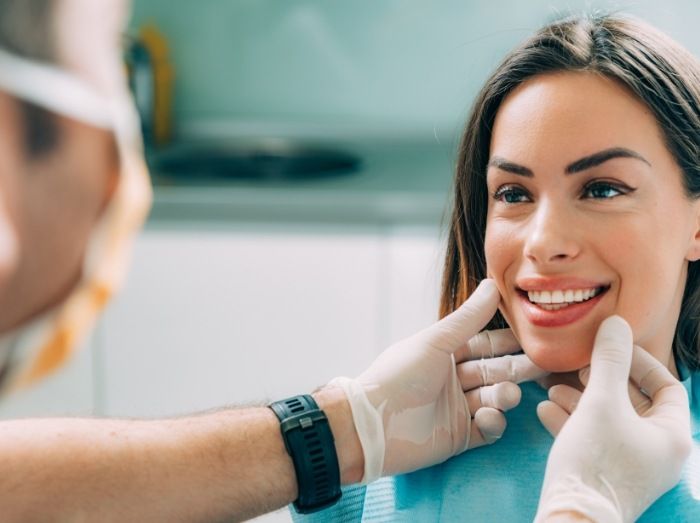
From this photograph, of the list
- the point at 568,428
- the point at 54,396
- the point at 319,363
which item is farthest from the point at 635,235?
the point at 54,396

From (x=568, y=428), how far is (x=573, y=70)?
436 mm

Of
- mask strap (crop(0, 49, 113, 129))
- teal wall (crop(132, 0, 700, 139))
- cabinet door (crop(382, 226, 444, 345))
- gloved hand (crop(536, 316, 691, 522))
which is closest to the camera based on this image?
mask strap (crop(0, 49, 113, 129))

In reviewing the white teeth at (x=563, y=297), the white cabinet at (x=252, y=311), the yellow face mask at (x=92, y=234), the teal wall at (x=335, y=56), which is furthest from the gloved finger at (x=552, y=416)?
the teal wall at (x=335, y=56)

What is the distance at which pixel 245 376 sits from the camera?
7.95 ft

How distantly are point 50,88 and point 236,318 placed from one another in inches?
81.9

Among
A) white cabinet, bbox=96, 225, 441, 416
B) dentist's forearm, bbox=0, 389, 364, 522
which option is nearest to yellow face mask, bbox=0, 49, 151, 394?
dentist's forearm, bbox=0, 389, 364, 522

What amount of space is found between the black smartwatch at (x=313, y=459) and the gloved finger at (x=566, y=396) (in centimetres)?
28

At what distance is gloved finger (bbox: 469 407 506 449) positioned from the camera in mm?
1223

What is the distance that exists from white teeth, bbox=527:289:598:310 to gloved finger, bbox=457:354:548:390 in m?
0.10

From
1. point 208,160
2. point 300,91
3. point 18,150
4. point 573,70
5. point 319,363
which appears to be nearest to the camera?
point 18,150

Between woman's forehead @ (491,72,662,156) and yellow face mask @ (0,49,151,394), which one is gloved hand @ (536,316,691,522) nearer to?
woman's forehead @ (491,72,662,156)

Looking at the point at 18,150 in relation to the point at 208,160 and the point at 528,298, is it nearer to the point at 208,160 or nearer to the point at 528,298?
the point at 528,298

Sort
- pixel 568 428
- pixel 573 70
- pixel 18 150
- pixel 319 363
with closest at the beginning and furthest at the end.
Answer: pixel 18 150 < pixel 568 428 < pixel 573 70 < pixel 319 363

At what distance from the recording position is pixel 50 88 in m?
0.33
